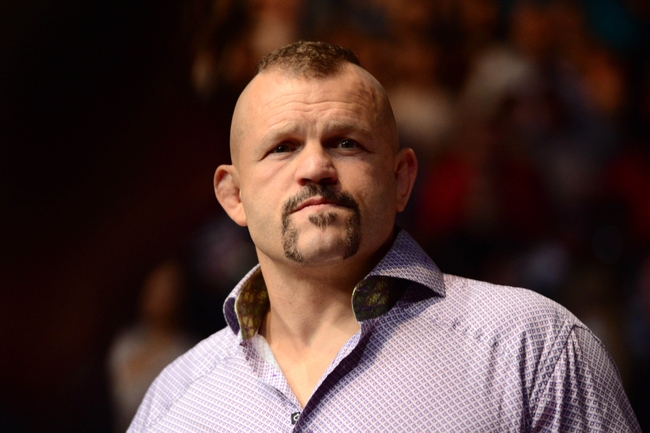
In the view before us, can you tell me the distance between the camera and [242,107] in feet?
5.53

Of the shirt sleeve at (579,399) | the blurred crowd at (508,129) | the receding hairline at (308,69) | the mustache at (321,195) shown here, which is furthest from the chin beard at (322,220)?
the blurred crowd at (508,129)

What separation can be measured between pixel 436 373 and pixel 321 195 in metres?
0.40

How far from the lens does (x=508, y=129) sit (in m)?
2.68

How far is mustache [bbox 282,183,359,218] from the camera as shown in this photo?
148cm

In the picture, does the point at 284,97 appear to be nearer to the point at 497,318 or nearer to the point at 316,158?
the point at 316,158

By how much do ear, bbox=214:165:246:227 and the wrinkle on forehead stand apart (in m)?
0.05

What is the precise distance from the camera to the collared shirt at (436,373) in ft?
4.43

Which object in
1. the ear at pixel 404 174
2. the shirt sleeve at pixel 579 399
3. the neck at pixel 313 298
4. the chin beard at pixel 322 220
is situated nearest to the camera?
the shirt sleeve at pixel 579 399

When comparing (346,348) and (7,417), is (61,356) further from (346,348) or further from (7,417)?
(346,348)

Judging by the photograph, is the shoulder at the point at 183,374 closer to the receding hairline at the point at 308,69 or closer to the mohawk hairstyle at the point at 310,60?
the receding hairline at the point at 308,69

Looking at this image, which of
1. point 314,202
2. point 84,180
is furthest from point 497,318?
point 84,180

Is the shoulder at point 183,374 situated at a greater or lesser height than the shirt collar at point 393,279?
lesser

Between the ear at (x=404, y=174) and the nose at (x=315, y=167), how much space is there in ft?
0.73

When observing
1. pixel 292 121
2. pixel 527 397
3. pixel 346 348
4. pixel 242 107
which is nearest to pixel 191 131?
pixel 242 107
